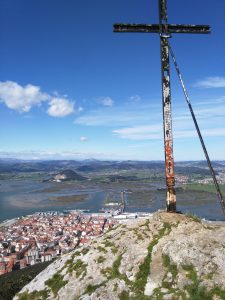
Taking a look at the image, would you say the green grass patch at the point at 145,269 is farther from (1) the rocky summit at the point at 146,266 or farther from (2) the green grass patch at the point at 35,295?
(2) the green grass patch at the point at 35,295

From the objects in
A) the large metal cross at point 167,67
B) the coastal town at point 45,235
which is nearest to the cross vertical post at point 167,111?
the large metal cross at point 167,67

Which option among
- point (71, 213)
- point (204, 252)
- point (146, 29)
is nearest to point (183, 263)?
point (204, 252)

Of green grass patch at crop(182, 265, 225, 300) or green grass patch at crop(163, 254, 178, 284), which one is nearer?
green grass patch at crop(182, 265, 225, 300)

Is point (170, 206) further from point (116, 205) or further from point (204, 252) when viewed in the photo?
point (116, 205)

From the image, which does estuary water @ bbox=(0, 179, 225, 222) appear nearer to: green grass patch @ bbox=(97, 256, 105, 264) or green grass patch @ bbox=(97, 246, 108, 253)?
green grass patch @ bbox=(97, 246, 108, 253)

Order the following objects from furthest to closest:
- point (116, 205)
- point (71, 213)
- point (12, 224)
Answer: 1. point (116, 205)
2. point (71, 213)
3. point (12, 224)

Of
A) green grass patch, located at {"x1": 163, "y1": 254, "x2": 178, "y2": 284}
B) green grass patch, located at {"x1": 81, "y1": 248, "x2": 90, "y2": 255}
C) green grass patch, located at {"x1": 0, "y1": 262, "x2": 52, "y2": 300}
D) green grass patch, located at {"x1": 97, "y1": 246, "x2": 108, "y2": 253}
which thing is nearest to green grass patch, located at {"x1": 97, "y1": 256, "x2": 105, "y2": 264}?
green grass patch, located at {"x1": 97, "y1": 246, "x2": 108, "y2": 253}

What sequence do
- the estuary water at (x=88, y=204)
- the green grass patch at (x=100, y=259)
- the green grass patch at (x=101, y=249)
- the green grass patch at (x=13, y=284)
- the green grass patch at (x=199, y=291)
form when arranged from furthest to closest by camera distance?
1. the estuary water at (x=88, y=204)
2. the green grass patch at (x=13, y=284)
3. the green grass patch at (x=101, y=249)
4. the green grass patch at (x=100, y=259)
5. the green grass patch at (x=199, y=291)
